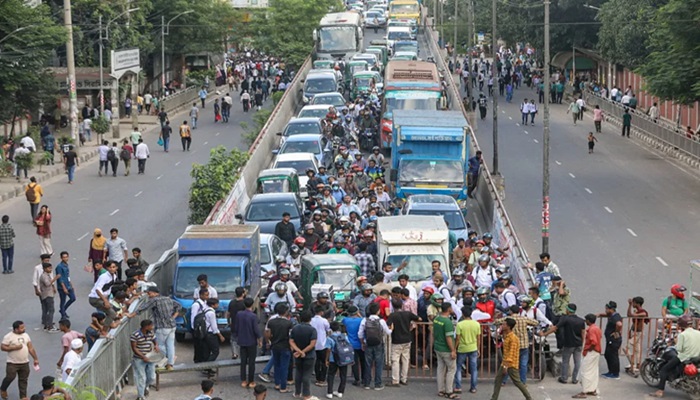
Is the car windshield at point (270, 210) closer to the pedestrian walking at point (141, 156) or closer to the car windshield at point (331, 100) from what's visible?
the pedestrian walking at point (141, 156)

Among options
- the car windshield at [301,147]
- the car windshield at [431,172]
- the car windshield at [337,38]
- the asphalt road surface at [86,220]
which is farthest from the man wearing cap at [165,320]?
the car windshield at [337,38]

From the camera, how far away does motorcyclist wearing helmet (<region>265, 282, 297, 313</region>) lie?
2194 centimetres

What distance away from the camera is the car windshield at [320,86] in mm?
55625

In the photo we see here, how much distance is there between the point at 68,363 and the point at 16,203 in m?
22.0

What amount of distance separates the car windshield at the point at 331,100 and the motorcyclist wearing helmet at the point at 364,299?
29.5 metres

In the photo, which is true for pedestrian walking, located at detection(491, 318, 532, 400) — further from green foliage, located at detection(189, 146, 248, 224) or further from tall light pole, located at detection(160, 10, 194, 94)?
tall light pole, located at detection(160, 10, 194, 94)

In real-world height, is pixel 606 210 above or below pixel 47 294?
below

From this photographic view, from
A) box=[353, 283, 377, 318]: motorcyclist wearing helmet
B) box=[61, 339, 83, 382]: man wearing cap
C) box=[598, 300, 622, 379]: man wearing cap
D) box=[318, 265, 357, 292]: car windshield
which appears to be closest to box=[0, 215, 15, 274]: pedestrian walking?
box=[318, 265, 357, 292]: car windshield

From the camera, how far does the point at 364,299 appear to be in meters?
21.6

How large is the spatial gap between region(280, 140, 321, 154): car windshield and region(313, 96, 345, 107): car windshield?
30.5ft

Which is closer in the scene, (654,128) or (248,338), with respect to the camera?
(248,338)

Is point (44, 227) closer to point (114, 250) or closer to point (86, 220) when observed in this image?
point (114, 250)

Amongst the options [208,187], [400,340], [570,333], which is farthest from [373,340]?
[208,187]

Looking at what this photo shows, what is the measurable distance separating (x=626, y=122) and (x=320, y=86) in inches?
529
